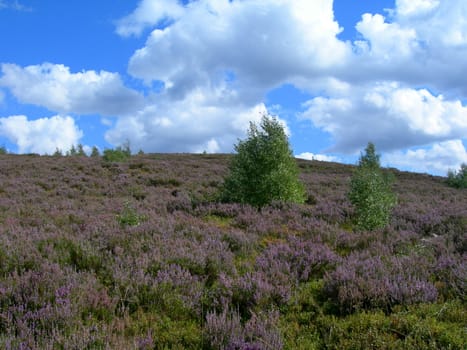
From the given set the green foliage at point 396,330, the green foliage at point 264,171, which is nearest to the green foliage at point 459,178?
the green foliage at point 264,171

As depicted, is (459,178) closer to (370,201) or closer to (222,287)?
(370,201)

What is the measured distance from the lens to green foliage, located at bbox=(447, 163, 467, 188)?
27375mm

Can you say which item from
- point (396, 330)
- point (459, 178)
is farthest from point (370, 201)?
point (459, 178)

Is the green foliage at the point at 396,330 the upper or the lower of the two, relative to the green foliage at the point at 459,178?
lower

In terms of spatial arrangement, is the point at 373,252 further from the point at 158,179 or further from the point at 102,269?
the point at 158,179

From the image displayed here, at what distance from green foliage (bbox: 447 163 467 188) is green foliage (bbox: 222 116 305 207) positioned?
19265mm

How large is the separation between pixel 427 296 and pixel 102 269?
176 inches

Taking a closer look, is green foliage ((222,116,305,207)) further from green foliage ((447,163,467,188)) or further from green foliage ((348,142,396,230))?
green foliage ((447,163,467,188))

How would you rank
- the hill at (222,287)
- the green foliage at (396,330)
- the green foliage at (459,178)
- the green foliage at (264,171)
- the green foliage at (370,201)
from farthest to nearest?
the green foliage at (459,178), the green foliage at (264,171), the green foliage at (370,201), the hill at (222,287), the green foliage at (396,330)

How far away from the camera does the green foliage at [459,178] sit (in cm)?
2738

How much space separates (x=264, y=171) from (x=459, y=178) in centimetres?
2122

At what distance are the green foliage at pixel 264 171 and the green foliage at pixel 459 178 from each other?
63.2 feet

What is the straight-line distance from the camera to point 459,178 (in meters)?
27.9

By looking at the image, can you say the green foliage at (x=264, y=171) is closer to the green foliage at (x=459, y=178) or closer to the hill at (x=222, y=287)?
the hill at (x=222, y=287)
